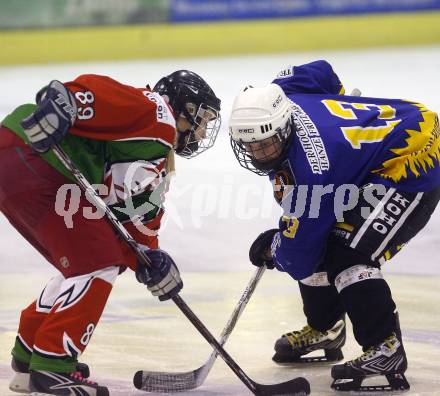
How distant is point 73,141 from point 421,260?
7.43ft

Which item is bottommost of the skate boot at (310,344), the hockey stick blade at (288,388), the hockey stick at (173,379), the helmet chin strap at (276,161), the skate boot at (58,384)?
the skate boot at (310,344)

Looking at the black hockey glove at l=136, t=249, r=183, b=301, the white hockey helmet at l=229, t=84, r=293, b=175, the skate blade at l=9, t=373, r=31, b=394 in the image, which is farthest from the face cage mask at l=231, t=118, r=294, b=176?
the skate blade at l=9, t=373, r=31, b=394

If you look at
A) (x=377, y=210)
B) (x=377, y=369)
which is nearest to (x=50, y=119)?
(x=377, y=210)

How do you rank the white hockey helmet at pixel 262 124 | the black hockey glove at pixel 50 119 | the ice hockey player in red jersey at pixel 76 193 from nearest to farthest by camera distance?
1. the black hockey glove at pixel 50 119
2. the ice hockey player in red jersey at pixel 76 193
3. the white hockey helmet at pixel 262 124

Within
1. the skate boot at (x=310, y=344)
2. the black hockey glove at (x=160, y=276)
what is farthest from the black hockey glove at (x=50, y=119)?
the skate boot at (x=310, y=344)

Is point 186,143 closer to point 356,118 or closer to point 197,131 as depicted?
point 197,131

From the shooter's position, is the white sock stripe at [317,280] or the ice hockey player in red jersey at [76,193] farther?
the white sock stripe at [317,280]

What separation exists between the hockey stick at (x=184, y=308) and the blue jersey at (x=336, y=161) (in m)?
0.34

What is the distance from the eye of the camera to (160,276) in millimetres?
3111

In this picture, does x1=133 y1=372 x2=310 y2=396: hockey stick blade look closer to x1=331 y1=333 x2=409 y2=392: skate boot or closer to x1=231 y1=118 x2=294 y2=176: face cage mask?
x1=331 y1=333 x2=409 y2=392: skate boot

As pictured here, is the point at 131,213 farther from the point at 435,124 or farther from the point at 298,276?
the point at 435,124

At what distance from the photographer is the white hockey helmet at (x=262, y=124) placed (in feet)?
10.4

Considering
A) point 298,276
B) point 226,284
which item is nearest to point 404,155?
point 298,276

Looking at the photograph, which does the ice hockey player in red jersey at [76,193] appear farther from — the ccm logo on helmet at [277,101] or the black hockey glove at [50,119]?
the ccm logo on helmet at [277,101]
